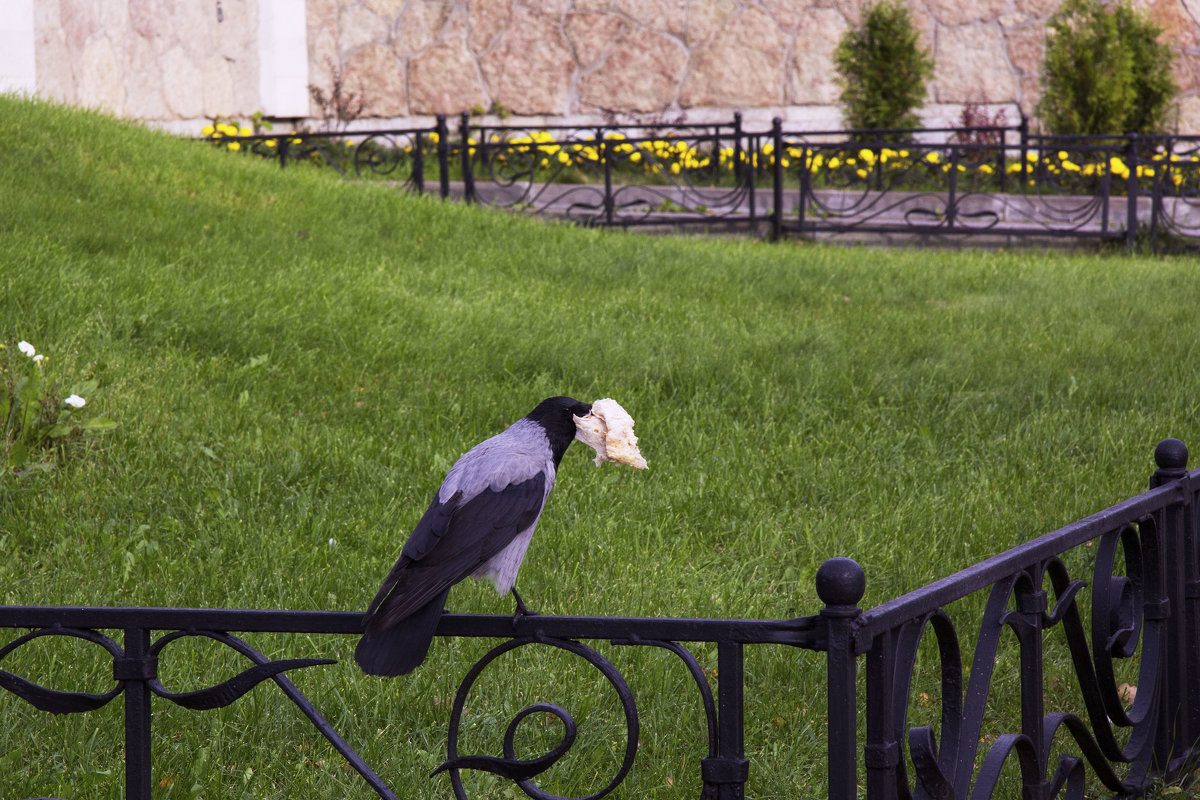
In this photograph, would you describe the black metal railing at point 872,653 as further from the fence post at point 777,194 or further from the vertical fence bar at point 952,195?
the fence post at point 777,194

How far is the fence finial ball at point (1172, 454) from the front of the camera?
91.9 inches

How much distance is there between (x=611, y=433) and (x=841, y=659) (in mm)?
621

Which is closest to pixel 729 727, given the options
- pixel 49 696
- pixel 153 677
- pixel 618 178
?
pixel 153 677

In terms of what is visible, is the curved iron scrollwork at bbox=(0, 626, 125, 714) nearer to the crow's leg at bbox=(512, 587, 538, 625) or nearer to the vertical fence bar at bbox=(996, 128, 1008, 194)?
the crow's leg at bbox=(512, 587, 538, 625)

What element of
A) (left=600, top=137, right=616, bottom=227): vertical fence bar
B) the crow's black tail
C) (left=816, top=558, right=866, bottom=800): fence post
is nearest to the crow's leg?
the crow's black tail

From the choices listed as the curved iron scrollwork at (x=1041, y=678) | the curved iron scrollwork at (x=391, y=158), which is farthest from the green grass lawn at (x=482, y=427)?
the curved iron scrollwork at (x=391, y=158)

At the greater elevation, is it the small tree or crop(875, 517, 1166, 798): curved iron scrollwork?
the small tree

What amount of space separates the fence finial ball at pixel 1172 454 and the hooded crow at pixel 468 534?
4.14 feet

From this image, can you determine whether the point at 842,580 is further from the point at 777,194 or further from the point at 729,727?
the point at 777,194

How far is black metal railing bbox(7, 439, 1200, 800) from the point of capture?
146 cm

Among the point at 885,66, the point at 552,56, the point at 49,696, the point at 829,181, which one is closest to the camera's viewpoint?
the point at 49,696

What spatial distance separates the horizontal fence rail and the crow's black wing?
8383 mm

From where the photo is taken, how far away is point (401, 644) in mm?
1638

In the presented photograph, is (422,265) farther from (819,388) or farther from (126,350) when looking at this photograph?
(819,388)
